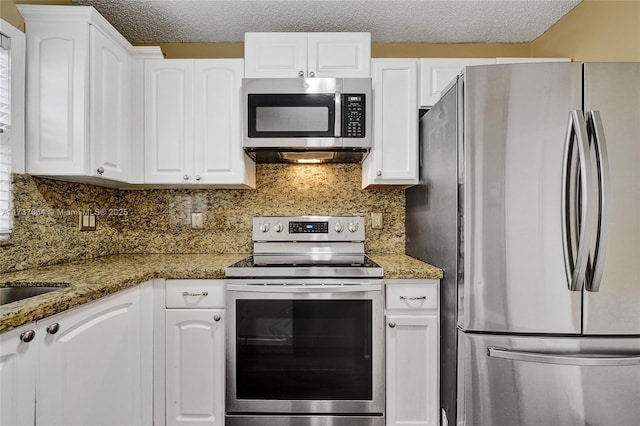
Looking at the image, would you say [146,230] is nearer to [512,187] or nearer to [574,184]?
[512,187]

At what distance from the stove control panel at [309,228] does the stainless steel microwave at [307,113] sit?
1.52ft

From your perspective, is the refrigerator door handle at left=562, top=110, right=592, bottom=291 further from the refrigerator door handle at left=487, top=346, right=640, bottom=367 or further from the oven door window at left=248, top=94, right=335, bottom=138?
the oven door window at left=248, top=94, right=335, bottom=138

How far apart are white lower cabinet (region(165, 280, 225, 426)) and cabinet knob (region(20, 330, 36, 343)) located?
28.9 inches

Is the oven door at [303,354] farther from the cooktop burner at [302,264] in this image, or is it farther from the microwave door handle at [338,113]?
the microwave door handle at [338,113]

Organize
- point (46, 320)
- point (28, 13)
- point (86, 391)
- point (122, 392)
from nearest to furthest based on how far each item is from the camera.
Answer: point (46, 320), point (86, 391), point (122, 392), point (28, 13)

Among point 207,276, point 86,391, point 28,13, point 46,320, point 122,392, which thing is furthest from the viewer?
point 207,276

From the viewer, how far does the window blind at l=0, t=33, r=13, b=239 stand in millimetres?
1580

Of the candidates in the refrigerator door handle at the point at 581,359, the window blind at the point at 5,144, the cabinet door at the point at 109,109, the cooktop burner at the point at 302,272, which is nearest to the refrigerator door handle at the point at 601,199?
the refrigerator door handle at the point at 581,359

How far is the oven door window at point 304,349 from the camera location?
1.77m

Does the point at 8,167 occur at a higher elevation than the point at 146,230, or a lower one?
higher

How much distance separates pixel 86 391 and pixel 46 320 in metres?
0.37

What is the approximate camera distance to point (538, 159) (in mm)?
1440

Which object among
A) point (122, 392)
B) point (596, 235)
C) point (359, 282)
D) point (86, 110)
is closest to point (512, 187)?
point (596, 235)

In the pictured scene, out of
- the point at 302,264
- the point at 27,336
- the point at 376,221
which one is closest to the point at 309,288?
the point at 302,264
